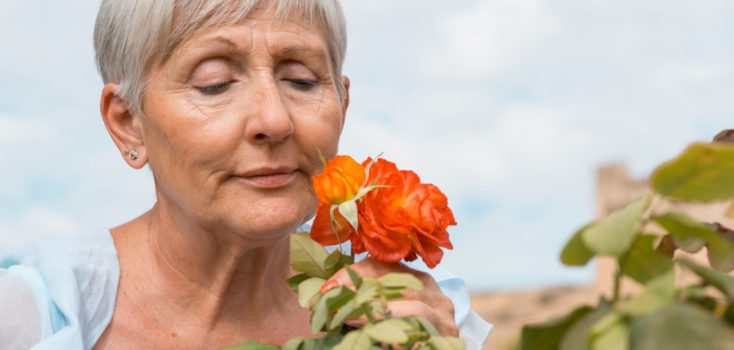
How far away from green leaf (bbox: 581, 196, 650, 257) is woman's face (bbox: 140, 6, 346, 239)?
3.14 feet

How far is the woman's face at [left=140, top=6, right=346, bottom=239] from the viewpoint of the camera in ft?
5.51

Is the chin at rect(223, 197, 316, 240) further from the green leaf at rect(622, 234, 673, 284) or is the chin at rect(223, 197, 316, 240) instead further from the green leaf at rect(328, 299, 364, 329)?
the green leaf at rect(622, 234, 673, 284)

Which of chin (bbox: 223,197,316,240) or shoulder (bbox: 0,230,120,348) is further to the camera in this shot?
shoulder (bbox: 0,230,120,348)

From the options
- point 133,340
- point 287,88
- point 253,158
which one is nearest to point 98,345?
point 133,340

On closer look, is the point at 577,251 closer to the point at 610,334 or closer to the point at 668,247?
the point at 610,334

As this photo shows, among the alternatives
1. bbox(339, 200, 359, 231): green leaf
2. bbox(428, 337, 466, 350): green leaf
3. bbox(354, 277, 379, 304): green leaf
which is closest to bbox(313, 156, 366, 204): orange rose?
bbox(339, 200, 359, 231): green leaf

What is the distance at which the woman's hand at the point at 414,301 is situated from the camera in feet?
4.07

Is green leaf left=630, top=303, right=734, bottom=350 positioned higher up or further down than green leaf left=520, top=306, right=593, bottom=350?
higher up

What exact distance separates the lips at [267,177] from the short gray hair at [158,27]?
0.37 m

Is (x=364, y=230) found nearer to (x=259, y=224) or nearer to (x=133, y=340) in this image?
(x=259, y=224)

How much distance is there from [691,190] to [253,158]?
3.43ft

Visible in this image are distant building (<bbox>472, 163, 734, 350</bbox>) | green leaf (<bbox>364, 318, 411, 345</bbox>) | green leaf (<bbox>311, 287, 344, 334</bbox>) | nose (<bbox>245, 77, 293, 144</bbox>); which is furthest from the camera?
distant building (<bbox>472, 163, 734, 350</bbox>)

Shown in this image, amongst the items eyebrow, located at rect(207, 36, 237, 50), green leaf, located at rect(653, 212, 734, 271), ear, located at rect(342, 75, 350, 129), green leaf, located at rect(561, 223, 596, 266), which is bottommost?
green leaf, located at rect(561, 223, 596, 266)

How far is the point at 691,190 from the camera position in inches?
34.3
